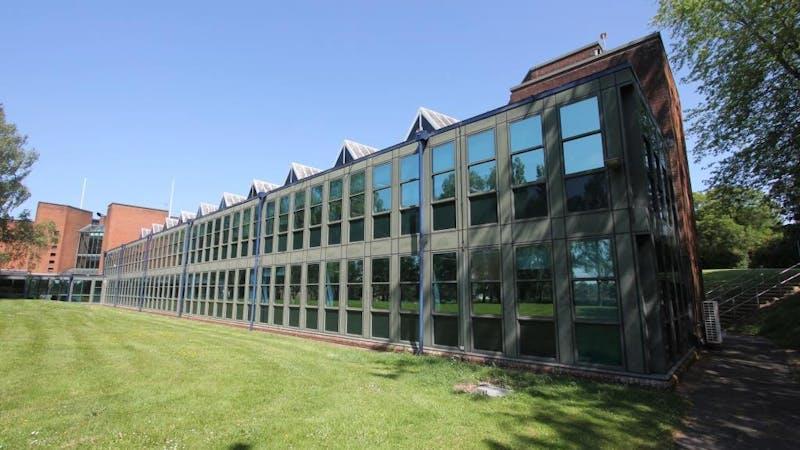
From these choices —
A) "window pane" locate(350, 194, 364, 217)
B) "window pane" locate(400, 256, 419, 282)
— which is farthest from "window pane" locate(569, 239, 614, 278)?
"window pane" locate(350, 194, 364, 217)

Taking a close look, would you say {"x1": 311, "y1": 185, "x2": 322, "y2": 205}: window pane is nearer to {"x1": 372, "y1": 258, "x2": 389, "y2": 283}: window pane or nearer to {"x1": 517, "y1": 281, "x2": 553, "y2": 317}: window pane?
{"x1": 372, "y1": 258, "x2": 389, "y2": 283}: window pane

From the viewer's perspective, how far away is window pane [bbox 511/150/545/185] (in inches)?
448

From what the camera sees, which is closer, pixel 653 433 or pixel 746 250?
pixel 653 433

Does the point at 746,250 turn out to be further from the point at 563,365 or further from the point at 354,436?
the point at 354,436

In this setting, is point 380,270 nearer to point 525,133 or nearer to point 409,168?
point 409,168

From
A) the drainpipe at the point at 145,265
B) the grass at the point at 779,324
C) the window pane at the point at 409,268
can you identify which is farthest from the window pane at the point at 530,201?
the drainpipe at the point at 145,265

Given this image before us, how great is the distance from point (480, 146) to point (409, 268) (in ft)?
16.1

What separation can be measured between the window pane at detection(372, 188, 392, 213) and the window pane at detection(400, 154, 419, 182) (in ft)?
2.90

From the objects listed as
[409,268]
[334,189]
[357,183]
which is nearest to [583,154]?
[409,268]

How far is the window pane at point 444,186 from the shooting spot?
13562 millimetres

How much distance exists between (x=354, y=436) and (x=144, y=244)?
144ft

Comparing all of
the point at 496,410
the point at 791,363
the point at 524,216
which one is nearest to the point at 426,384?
the point at 496,410

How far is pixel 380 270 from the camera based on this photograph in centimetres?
1542

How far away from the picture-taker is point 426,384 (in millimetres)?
9125
